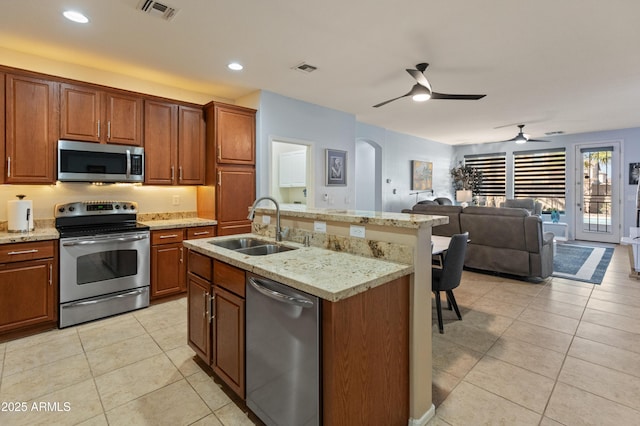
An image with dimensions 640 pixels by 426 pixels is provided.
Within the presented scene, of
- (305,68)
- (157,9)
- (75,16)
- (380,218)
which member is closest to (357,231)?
(380,218)

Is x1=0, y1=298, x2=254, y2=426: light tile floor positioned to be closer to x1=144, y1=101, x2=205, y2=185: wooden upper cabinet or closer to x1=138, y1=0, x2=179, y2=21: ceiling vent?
x1=144, y1=101, x2=205, y2=185: wooden upper cabinet

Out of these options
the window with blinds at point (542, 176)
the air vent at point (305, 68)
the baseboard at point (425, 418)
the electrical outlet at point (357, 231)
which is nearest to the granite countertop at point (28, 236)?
the electrical outlet at point (357, 231)

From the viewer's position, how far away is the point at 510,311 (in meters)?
3.37

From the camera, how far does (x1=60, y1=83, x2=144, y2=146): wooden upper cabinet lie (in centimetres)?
314

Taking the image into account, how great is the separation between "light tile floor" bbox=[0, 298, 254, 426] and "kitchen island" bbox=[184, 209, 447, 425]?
0.80ft

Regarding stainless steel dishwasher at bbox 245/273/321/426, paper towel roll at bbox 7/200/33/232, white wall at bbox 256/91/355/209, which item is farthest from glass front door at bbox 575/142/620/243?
paper towel roll at bbox 7/200/33/232

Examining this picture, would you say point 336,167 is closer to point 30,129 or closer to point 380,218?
point 380,218

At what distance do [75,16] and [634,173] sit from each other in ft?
32.0

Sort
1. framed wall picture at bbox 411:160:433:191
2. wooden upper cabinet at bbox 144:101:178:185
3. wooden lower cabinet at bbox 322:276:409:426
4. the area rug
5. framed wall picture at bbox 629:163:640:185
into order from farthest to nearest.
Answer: framed wall picture at bbox 411:160:433:191
framed wall picture at bbox 629:163:640:185
the area rug
wooden upper cabinet at bbox 144:101:178:185
wooden lower cabinet at bbox 322:276:409:426

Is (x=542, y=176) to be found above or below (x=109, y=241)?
above

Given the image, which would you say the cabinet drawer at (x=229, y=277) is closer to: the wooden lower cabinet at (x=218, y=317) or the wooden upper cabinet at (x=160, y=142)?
the wooden lower cabinet at (x=218, y=317)

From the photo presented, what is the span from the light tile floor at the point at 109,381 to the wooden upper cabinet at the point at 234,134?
2069mm

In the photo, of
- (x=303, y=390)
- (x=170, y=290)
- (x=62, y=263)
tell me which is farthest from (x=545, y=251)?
(x=62, y=263)

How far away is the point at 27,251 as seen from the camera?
2.77 meters
